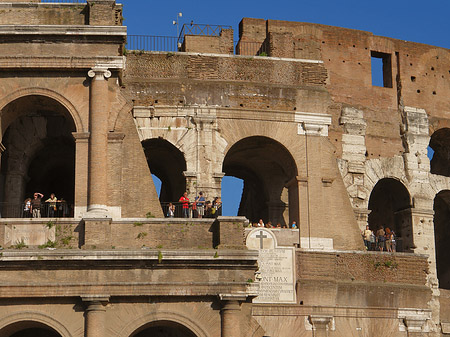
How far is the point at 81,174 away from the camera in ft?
76.4

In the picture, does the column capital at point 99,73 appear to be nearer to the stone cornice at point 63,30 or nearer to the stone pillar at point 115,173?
the stone cornice at point 63,30

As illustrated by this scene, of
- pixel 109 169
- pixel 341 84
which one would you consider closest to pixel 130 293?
pixel 109 169

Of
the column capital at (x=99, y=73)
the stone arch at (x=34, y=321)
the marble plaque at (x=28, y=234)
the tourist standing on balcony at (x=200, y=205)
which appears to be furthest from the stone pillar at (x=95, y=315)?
the column capital at (x=99, y=73)

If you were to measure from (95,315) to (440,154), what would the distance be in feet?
58.2

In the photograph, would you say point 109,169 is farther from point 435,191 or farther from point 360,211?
point 435,191

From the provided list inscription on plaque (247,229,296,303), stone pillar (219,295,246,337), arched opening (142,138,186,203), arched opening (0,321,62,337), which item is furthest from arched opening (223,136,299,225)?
arched opening (0,321,62,337)

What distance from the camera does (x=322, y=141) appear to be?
2798 cm

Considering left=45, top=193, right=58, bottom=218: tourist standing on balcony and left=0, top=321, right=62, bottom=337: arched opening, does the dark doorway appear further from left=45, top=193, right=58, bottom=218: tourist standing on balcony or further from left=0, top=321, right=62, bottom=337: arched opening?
left=45, top=193, right=58, bottom=218: tourist standing on balcony

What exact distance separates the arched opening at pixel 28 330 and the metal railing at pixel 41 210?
292cm

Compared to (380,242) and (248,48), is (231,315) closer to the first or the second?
(380,242)

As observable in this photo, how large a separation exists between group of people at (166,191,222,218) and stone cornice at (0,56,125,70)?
3.99 m

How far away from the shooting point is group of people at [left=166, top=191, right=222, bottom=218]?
81.8 feet

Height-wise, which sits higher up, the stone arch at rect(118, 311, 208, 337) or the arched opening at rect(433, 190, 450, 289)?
the arched opening at rect(433, 190, 450, 289)

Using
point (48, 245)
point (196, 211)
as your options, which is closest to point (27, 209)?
point (48, 245)
